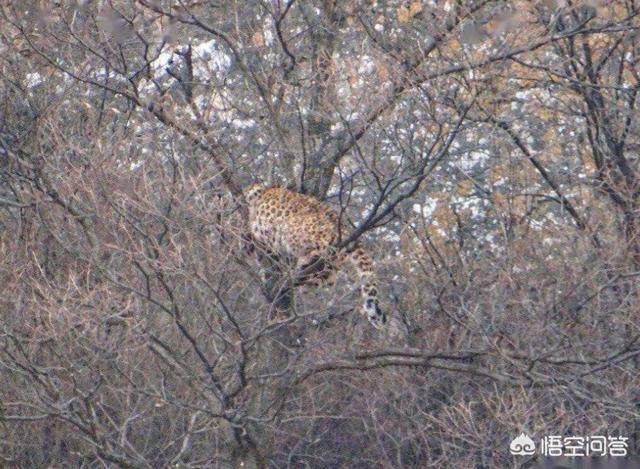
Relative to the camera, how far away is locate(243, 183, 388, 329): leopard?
9898mm

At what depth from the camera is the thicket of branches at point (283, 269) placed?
8859 mm

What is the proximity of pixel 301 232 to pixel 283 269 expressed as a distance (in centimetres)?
191

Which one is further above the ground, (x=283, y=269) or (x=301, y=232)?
(x=301, y=232)

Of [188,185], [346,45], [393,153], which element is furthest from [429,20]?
[188,185]

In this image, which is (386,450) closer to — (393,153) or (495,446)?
(495,446)

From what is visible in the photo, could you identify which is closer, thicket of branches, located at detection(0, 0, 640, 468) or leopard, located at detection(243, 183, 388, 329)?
thicket of branches, located at detection(0, 0, 640, 468)

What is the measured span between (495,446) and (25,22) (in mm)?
5238

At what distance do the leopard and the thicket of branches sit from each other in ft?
0.58

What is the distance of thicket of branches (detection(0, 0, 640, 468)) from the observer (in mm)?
8859

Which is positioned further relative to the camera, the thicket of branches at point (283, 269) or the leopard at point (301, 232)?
the leopard at point (301, 232)

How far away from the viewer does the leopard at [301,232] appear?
9898 mm

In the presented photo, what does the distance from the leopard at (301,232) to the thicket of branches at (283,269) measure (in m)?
0.18

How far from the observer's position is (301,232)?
10.5 meters

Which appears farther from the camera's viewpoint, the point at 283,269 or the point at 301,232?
the point at 301,232
